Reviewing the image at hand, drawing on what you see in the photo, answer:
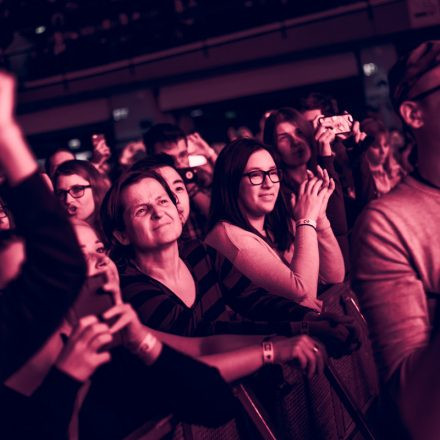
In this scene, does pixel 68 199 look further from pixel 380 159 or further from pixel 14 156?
pixel 380 159

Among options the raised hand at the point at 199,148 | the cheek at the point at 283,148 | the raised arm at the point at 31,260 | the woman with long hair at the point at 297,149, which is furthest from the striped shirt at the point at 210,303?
the raised hand at the point at 199,148

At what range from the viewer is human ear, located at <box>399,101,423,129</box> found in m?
1.66

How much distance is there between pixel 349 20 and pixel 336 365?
8714 mm

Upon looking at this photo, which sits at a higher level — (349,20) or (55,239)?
(349,20)

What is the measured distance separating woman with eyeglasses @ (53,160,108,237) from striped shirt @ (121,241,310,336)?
3.11ft

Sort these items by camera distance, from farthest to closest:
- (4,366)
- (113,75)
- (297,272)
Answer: (113,75)
(297,272)
(4,366)

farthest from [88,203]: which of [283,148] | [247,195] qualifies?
[283,148]

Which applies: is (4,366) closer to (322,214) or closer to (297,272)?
(297,272)

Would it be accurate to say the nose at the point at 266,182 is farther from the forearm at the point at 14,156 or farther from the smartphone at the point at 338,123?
the forearm at the point at 14,156

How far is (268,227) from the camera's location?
2957 millimetres

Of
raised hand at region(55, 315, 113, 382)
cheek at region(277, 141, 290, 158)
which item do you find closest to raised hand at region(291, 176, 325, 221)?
cheek at region(277, 141, 290, 158)

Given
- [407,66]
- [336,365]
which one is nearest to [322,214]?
[336,365]

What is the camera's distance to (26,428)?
1.46m

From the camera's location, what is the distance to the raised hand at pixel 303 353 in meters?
1.74
